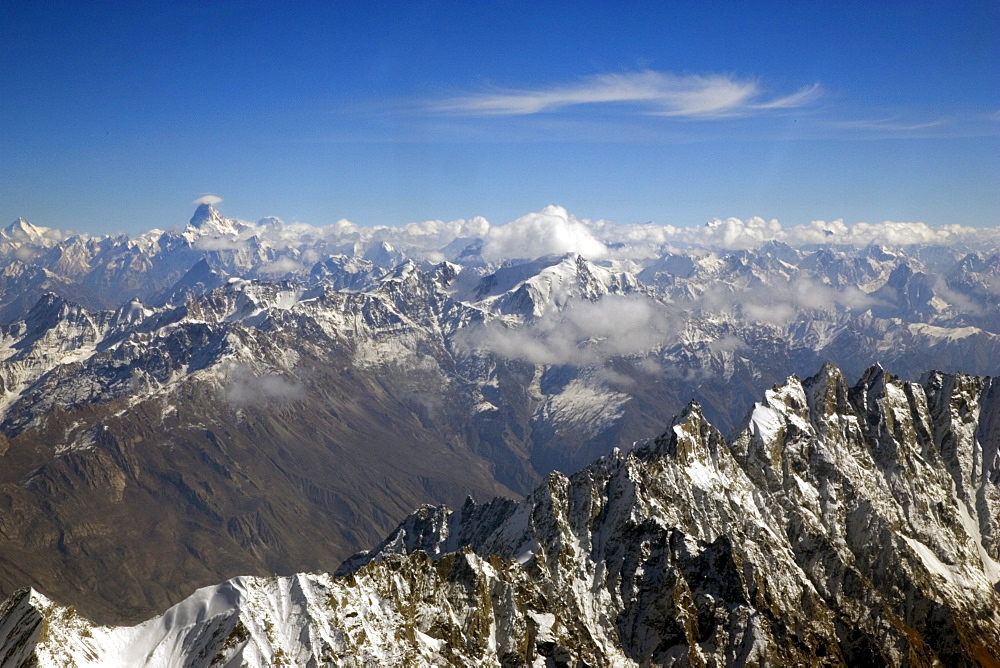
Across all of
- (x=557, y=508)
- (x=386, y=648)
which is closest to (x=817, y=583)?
(x=557, y=508)

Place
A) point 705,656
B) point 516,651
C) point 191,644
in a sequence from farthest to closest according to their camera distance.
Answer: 1. point 705,656
2. point 516,651
3. point 191,644

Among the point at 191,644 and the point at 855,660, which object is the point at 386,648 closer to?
the point at 191,644

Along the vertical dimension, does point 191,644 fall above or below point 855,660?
above

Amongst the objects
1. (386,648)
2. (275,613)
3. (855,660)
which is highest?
(275,613)

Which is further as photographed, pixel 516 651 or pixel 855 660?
pixel 855 660

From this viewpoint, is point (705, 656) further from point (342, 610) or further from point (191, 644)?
point (191, 644)

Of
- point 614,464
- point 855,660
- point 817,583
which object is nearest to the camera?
point 855,660

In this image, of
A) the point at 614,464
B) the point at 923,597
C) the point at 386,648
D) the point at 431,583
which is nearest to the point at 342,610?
the point at 386,648
